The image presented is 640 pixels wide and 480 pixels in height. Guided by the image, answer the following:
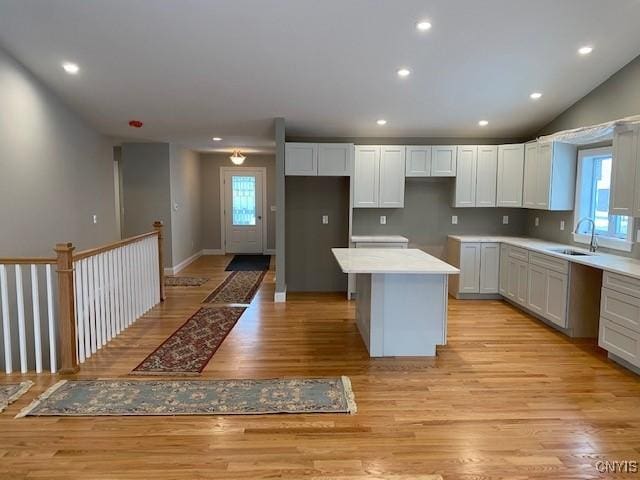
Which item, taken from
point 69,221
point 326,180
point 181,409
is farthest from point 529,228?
point 69,221

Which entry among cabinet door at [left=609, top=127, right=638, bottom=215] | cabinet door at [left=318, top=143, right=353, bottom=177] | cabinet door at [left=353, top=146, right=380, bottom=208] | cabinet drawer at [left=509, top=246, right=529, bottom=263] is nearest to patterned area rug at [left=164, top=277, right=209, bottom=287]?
cabinet door at [left=318, top=143, right=353, bottom=177]

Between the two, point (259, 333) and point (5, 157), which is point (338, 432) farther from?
point (5, 157)

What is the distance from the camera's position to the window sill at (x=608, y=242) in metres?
4.64

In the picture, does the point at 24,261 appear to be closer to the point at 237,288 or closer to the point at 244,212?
the point at 237,288

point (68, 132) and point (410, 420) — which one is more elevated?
point (68, 132)

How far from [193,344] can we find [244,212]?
22.1ft

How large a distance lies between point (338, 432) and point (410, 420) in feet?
1.68

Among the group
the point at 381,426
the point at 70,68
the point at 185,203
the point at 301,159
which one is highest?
the point at 70,68

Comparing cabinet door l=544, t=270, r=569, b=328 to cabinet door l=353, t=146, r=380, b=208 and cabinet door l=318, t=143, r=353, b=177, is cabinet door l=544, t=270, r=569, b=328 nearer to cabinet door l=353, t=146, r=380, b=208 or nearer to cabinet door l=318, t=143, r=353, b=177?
cabinet door l=353, t=146, r=380, b=208

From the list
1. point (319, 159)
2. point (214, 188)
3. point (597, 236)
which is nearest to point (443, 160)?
point (319, 159)

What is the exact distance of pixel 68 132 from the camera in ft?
19.0

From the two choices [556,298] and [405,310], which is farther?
[556,298]

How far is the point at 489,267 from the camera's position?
624cm

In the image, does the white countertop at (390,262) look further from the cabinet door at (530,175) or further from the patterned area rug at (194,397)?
the cabinet door at (530,175)
